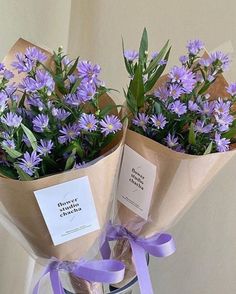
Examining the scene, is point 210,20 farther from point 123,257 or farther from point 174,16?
point 123,257

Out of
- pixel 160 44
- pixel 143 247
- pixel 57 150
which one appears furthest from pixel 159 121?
pixel 160 44

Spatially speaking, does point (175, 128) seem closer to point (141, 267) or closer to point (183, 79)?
point (183, 79)

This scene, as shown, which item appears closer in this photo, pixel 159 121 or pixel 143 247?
pixel 159 121

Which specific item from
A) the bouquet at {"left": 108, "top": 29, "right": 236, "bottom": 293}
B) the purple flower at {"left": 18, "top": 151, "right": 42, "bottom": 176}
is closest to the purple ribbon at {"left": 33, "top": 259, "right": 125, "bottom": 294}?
the bouquet at {"left": 108, "top": 29, "right": 236, "bottom": 293}

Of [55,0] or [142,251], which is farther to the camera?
[55,0]

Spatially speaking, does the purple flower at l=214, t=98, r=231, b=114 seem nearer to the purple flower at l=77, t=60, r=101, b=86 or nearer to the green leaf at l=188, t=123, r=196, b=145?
the green leaf at l=188, t=123, r=196, b=145

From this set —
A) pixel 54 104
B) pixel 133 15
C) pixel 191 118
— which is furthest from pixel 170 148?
pixel 133 15
